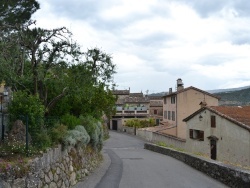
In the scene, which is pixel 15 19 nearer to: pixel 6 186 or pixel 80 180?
pixel 80 180

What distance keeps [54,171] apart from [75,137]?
305cm

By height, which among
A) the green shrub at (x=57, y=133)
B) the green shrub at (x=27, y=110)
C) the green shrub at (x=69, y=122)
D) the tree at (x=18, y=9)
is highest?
the tree at (x=18, y=9)

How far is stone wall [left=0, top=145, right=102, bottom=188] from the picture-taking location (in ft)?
25.5

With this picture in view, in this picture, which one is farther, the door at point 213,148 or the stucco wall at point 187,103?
the stucco wall at point 187,103

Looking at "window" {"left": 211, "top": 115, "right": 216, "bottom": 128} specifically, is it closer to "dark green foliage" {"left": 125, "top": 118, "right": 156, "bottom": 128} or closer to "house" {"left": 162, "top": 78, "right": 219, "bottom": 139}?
"house" {"left": 162, "top": 78, "right": 219, "bottom": 139}

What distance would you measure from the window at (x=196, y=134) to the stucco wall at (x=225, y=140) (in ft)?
1.15

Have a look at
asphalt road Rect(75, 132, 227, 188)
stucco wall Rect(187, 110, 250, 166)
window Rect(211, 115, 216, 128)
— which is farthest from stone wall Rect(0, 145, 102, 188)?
window Rect(211, 115, 216, 128)

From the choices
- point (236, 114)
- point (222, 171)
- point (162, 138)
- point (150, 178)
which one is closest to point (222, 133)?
point (236, 114)

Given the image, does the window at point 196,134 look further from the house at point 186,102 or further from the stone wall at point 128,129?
the stone wall at point 128,129

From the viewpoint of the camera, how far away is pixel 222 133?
30.0m

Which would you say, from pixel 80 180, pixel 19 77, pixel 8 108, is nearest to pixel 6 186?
pixel 8 108

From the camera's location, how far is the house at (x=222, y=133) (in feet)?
87.5

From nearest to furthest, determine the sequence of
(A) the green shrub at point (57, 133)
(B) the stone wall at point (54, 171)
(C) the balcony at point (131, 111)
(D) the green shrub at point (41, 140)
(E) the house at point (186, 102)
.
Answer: (B) the stone wall at point (54, 171), (D) the green shrub at point (41, 140), (A) the green shrub at point (57, 133), (E) the house at point (186, 102), (C) the balcony at point (131, 111)

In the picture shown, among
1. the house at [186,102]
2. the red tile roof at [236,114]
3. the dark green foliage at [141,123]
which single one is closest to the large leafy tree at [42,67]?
the red tile roof at [236,114]
